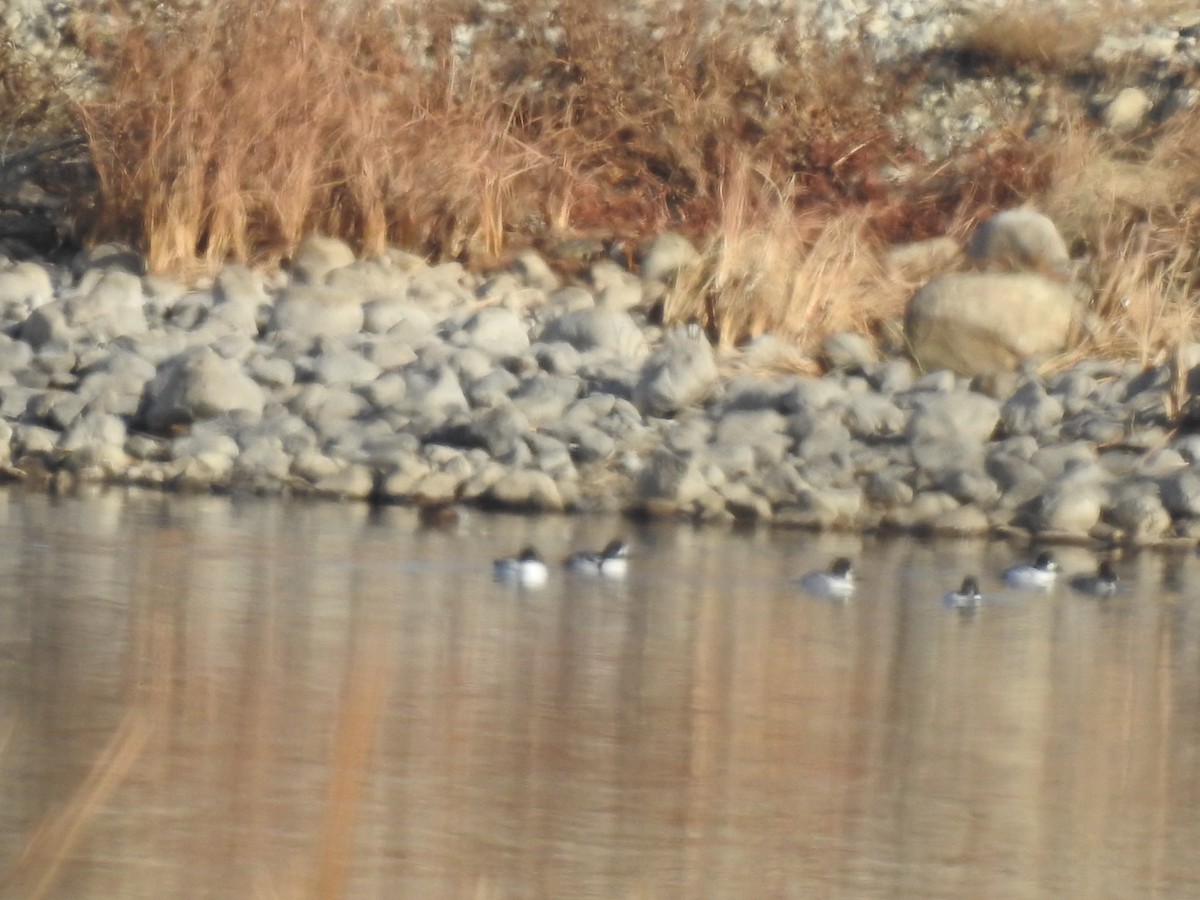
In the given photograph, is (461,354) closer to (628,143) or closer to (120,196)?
(120,196)

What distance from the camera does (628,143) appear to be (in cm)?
1738

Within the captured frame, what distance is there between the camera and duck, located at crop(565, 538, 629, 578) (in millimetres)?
9703

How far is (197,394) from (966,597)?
4.67 meters

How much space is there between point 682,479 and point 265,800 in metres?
6.50

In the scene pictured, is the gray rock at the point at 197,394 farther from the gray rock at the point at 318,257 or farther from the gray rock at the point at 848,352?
the gray rock at the point at 848,352

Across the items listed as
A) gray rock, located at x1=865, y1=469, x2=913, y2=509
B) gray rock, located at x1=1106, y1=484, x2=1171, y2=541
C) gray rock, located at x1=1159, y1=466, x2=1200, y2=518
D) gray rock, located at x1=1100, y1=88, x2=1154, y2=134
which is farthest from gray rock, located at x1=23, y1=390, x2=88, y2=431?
→ gray rock, located at x1=1100, y1=88, x2=1154, y2=134

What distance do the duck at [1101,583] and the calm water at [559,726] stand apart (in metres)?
0.09

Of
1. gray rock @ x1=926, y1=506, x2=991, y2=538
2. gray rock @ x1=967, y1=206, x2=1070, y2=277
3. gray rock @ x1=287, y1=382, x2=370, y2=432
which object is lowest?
gray rock @ x1=926, y1=506, x2=991, y2=538

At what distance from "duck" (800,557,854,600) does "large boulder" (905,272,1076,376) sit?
15.7ft

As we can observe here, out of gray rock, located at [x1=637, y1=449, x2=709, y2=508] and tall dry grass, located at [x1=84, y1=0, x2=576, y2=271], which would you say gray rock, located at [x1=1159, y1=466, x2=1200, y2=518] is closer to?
gray rock, located at [x1=637, y1=449, x2=709, y2=508]

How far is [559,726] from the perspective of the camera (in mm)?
6777

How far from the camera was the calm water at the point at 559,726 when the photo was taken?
5336 millimetres

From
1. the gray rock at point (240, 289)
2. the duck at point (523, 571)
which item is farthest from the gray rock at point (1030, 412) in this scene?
the gray rock at point (240, 289)

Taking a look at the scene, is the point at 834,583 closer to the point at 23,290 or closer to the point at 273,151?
the point at 23,290
